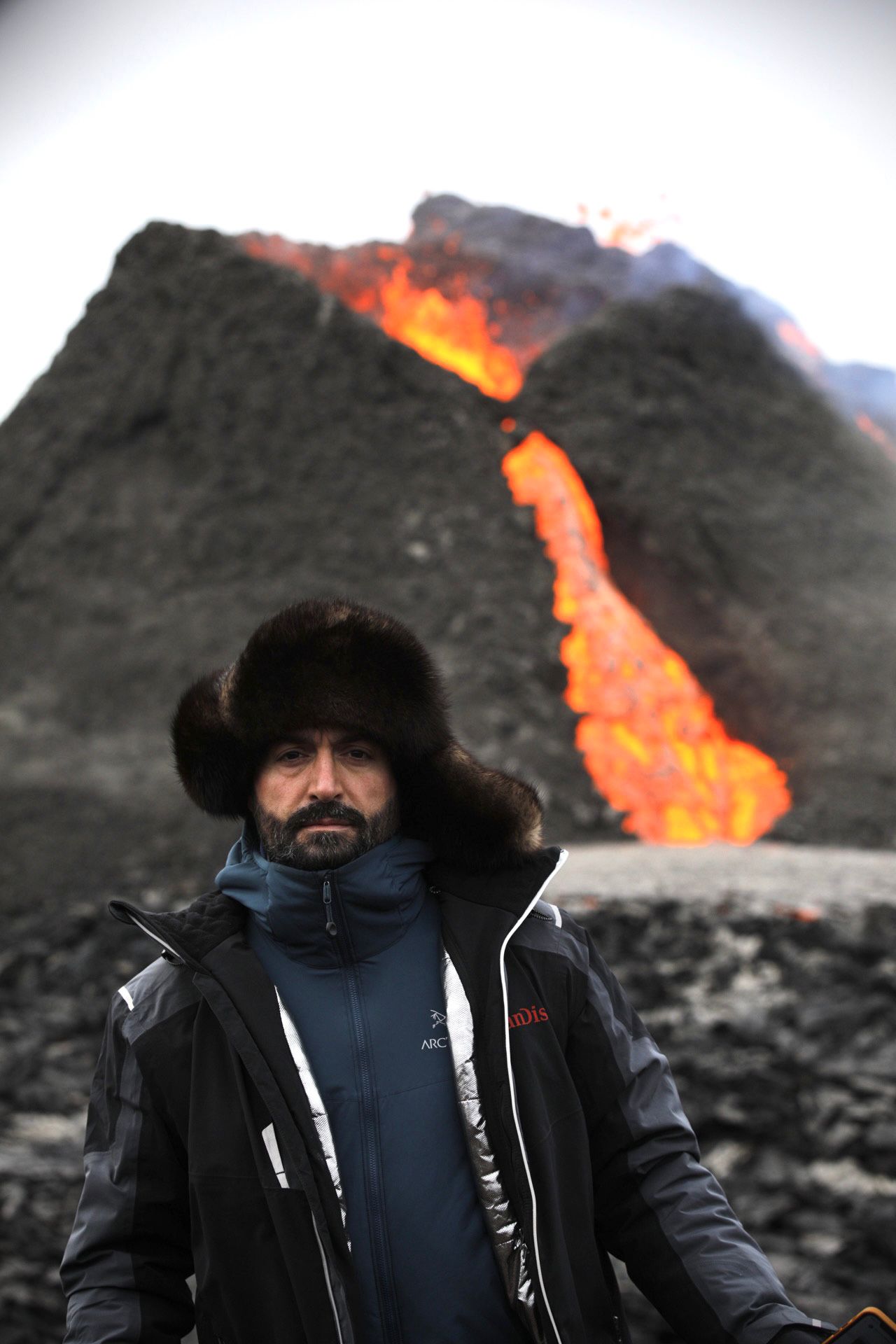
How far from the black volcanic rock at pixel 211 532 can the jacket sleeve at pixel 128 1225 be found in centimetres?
960

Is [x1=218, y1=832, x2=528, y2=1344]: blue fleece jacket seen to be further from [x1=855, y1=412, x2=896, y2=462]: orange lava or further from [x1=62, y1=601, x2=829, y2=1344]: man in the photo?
[x1=855, y1=412, x2=896, y2=462]: orange lava

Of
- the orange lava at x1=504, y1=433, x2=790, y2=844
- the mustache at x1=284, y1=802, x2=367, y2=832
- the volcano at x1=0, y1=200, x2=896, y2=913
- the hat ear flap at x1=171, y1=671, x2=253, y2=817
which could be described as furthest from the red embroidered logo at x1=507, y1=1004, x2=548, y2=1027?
the orange lava at x1=504, y1=433, x2=790, y2=844

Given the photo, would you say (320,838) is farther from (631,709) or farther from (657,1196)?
(631,709)

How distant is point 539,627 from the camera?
14.3 m

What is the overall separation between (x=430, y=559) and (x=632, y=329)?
690 cm

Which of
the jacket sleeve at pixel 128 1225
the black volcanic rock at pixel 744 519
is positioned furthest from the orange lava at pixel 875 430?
the jacket sleeve at pixel 128 1225

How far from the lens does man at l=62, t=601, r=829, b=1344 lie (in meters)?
2.18

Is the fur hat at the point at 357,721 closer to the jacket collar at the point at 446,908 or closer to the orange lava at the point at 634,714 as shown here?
the jacket collar at the point at 446,908

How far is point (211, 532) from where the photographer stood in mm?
14805

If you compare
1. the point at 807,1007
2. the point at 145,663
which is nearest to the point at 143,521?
the point at 145,663

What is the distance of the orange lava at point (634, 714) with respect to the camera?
13727mm

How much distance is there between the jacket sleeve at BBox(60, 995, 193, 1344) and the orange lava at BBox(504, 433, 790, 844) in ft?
36.5

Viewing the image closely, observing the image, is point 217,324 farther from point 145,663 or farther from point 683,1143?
point 683,1143

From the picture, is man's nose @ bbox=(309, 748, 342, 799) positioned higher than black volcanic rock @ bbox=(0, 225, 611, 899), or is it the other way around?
black volcanic rock @ bbox=(0, 225, 611, 899)
